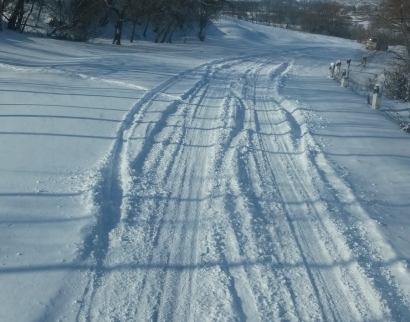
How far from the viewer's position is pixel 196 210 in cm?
728

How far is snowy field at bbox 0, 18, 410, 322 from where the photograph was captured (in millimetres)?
5199

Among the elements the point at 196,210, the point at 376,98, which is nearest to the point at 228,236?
the point at 196,210

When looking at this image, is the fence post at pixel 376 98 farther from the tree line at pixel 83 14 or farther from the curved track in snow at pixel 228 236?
the tree line at pixel 83 14

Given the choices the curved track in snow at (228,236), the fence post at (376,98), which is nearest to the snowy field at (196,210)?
the curved track in snow at (228,236)

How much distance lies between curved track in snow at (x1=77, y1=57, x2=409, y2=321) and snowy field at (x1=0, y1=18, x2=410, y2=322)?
0.02 m

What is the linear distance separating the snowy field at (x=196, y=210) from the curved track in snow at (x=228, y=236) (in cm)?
2

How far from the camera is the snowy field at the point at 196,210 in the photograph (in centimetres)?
520

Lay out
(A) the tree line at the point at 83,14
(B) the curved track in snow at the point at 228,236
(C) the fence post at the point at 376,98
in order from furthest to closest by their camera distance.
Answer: (A) the tree line at the point at 83,14 → (C) the fence post at the point at 376,98 → (B) the curved track in snow at the point at 228,236

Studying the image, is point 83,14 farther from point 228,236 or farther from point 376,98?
point 228,236

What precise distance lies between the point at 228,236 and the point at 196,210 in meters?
0.87

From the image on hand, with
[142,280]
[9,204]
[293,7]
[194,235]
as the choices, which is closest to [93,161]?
[9,204]

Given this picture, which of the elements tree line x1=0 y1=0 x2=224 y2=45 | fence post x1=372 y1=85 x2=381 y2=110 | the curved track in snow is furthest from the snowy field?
tree line x1=0 y1=0 x2=224 y2=45

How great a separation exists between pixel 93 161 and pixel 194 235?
300 centimetres

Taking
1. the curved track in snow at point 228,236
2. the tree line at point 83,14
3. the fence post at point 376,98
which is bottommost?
the curved track in snow at point 228,236
